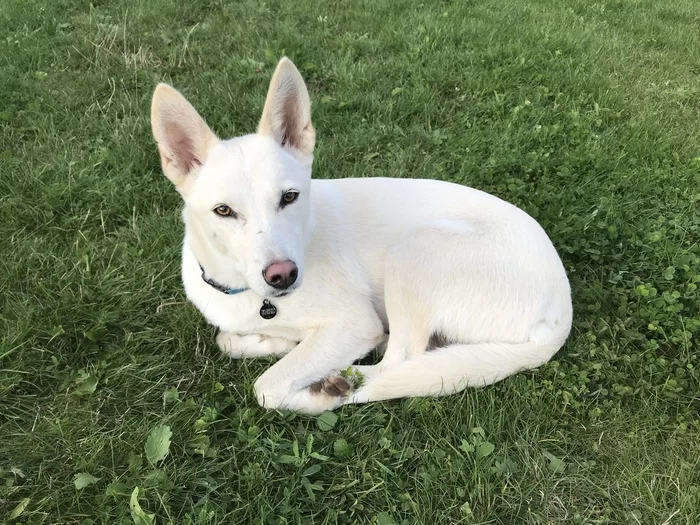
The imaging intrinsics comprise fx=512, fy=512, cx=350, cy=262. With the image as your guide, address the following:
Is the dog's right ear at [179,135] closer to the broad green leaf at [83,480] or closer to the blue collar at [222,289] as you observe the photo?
the blue collar at [222,289]

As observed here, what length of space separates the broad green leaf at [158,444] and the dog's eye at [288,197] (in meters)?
1.05

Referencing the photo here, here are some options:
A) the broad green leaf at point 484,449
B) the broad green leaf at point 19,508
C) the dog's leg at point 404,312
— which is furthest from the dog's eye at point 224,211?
the broad green leaf at point 484,449

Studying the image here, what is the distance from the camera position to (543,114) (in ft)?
13.9

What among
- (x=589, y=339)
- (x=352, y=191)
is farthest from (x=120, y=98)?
(x=589, y=339)

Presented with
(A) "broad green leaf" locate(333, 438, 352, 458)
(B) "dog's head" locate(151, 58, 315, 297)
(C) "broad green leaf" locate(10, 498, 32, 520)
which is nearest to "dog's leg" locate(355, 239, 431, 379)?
(A) "broad green leaf" locate(333, 438, 352, 458)

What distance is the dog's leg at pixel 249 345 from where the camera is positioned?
2604 mm

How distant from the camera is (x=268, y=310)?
249 centimetres

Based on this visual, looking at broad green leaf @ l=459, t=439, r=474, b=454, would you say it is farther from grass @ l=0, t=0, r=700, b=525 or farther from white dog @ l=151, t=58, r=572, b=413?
white dog @ l=151, t=58, r=572, b=413

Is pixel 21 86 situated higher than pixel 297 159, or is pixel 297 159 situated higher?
pixel 297 159

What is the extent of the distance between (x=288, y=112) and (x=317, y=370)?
125 cm

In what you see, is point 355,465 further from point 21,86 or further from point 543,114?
point 21,86

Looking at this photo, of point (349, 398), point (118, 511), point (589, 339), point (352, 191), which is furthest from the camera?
point (352, 191)

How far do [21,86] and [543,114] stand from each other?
4.29m

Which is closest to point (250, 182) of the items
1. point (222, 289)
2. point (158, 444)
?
point (222, 289)
